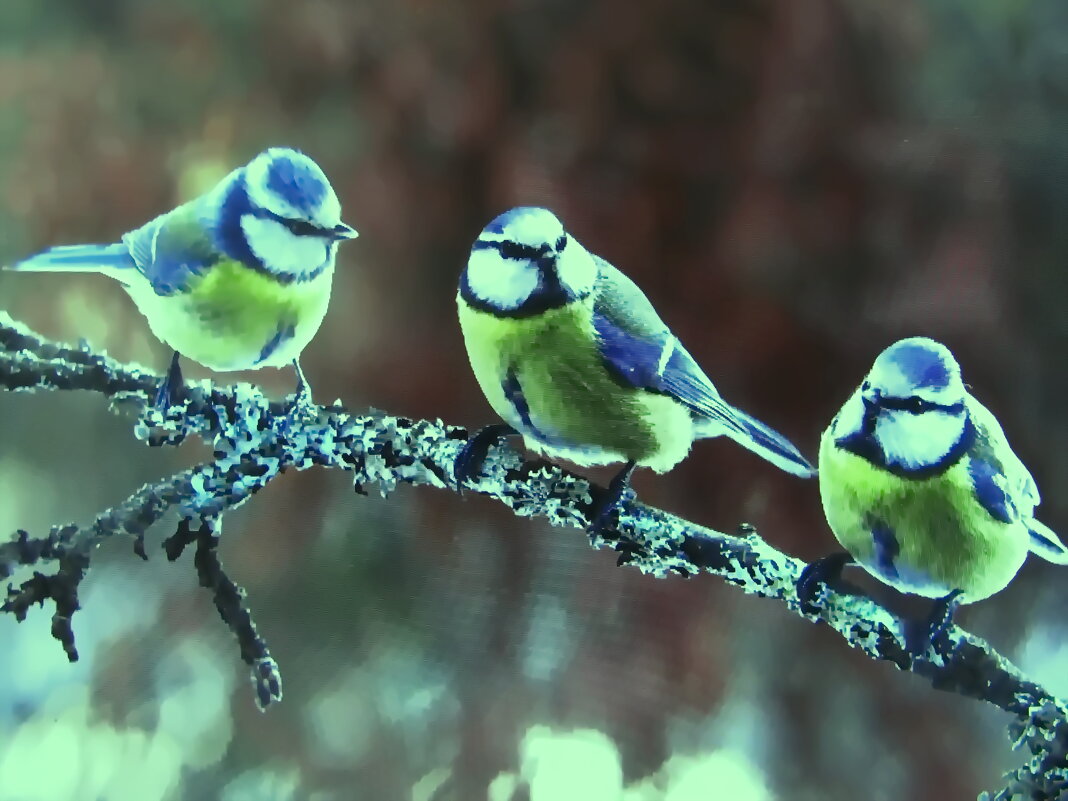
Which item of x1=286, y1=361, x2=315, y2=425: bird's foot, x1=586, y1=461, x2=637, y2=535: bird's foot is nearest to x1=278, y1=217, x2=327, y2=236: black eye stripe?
x1=286, y1=361, x2=315, y2=425: bird's foot

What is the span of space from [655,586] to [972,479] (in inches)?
12.8

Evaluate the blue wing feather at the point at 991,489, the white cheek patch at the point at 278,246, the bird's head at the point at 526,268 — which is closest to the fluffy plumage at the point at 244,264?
the white cheek patch at the point at 278,246

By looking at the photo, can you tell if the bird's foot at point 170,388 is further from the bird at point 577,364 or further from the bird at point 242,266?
the bird at point 577,364

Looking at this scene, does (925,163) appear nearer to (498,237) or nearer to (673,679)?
(498,237)

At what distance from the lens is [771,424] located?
2.93 feet

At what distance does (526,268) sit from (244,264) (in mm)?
278

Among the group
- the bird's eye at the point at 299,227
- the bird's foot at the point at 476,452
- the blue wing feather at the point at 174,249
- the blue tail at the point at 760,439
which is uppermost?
the bird's eye at the point at 299,227

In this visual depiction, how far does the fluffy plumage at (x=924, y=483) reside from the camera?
80cm

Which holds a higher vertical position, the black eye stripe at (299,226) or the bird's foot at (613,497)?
the black eye stripe at (299,226)

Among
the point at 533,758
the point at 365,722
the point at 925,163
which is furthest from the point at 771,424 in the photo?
the point at 365,722

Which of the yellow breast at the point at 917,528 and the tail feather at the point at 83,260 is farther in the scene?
the tail feather at the point at 83,260

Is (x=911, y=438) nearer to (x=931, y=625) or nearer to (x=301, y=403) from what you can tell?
(x=931, y=625)

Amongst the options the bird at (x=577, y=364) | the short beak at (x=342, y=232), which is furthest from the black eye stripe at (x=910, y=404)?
the short beak at (x=342, y=232)

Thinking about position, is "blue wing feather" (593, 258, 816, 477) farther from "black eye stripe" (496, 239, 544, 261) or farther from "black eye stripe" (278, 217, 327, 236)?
"black eye stripe" (278, 217, 327, 236)
